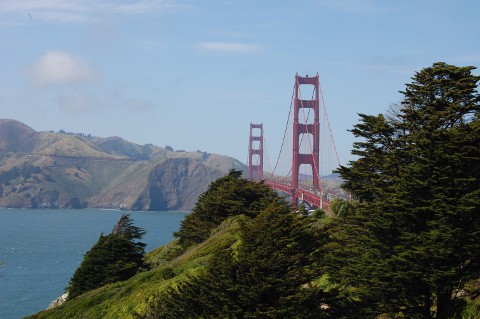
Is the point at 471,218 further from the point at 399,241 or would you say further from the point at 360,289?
the point at 360,289

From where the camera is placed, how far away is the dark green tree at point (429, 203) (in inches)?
746

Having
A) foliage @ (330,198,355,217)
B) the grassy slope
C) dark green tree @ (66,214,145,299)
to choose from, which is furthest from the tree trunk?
dark green tree @ (66,214,145,299)

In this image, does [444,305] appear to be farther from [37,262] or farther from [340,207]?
[37,262]

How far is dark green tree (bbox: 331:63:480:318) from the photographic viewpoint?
18938 mm

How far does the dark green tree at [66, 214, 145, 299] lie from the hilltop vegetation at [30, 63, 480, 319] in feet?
43.8

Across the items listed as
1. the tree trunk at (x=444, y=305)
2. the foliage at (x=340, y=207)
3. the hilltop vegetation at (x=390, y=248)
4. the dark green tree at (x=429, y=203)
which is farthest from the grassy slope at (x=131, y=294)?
the foliage at (x=340, y=207)

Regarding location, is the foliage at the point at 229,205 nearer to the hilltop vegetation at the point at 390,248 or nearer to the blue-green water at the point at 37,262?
the hilltop vegetation at the point at 390,248

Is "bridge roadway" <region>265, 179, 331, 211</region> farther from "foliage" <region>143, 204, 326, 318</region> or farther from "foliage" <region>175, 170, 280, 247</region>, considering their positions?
"foliage" <region>143, 204, 326, 318</region>

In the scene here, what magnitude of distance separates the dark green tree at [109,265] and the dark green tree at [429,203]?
18168mm

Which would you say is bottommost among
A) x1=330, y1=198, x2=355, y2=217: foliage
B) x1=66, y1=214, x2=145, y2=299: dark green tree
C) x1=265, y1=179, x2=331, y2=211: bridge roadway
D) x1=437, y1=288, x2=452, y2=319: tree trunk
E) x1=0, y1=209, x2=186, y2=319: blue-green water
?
x1=0, y1=209, x2=186, y2=319: blue-green water

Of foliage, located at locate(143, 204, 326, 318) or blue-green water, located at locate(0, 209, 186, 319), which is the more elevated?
foliage, located at locate(143, 204, 326, 318)

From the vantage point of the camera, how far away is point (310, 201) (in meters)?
69.2

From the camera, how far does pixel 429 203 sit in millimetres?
19891

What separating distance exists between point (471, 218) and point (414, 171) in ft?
7.71
